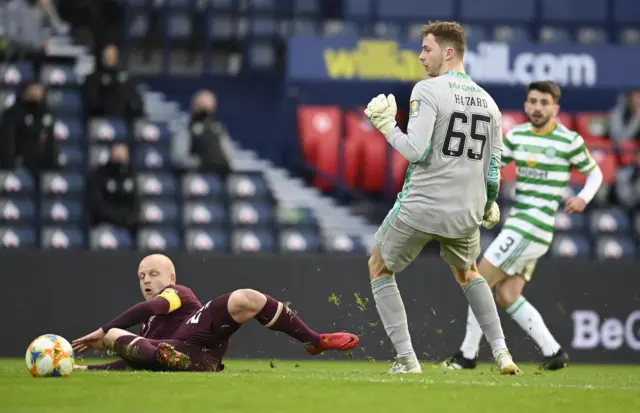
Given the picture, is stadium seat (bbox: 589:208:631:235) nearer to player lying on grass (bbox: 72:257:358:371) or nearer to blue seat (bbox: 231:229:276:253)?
blue seat (bbox: 231:229:276:253)

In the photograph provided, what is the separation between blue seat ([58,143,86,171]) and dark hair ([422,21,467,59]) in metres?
7.91

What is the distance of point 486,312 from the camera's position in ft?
26.7

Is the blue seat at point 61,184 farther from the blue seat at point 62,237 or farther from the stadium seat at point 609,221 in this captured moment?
the stadium seat at point 609,221

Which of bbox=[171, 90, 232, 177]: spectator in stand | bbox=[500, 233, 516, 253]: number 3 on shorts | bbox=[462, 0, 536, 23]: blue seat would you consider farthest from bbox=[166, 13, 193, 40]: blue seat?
bbox=[500, 233, 516, 253]: number 3 on shorts

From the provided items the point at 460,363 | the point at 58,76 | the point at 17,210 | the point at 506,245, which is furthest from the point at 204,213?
the point at 506,245

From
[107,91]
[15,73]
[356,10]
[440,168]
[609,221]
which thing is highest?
[356,10]

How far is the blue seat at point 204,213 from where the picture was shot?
14.9 m

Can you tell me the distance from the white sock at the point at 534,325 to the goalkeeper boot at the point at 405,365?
1.85m

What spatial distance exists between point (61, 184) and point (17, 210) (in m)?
0.64

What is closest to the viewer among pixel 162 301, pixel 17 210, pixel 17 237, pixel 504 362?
pixel 162 301

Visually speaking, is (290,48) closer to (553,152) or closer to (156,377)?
(553,152)

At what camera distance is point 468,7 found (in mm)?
19922

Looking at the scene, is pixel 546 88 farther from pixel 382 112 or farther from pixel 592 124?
pixel 592 124

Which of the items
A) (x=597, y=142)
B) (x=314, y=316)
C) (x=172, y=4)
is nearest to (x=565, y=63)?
(x=597, y=142)
